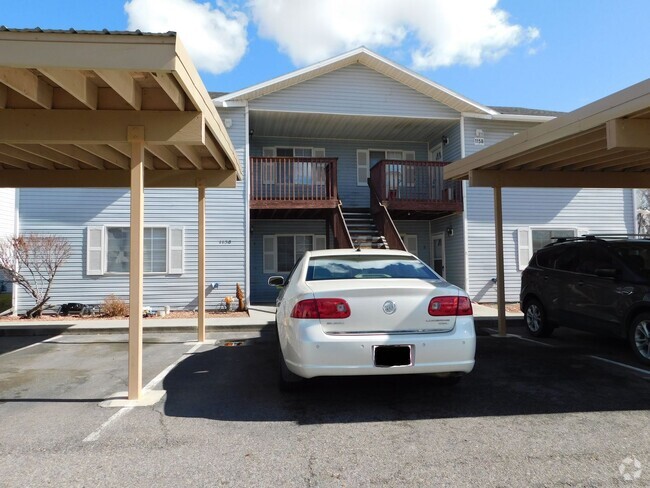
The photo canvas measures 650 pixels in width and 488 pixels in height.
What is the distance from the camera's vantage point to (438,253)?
15945mm

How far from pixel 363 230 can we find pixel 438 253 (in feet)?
12.0

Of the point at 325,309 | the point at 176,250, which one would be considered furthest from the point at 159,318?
the point at 325,309

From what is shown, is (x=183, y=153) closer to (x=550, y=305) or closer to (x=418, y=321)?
(x=418, y=321)

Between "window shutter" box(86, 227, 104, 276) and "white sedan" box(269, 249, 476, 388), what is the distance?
33.7 ft

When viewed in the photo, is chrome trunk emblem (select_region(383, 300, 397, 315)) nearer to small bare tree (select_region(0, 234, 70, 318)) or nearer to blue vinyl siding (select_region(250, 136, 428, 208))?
small bare tree (select_region(0, 234, 70, 318))

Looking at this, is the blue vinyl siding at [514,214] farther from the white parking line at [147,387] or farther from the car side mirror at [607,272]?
the white parking line at [147,387]

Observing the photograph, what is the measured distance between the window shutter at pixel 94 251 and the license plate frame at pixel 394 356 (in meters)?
11.0

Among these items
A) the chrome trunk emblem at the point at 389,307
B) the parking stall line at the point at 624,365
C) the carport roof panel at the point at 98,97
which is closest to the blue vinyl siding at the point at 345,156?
the carport roof panel at the point at 98,97

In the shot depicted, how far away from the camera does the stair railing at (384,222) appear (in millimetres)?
12008

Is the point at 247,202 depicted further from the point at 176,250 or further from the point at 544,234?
the point at 544,234

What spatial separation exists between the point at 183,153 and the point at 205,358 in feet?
9.76

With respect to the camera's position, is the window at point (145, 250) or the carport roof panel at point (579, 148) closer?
the carport roof panel at point (579, 148)

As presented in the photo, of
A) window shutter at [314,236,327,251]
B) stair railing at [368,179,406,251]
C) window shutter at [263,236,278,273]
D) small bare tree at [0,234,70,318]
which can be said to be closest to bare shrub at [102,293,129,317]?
small bare tree at [0,234,70,318]

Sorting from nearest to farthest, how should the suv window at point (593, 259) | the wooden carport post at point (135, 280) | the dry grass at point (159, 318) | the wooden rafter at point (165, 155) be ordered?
the wooden carport post at point (135, 280)
the wooden rafter at point (165, 155)
the suv window at point (593, 259)
the dry grass at point (159, 318)
